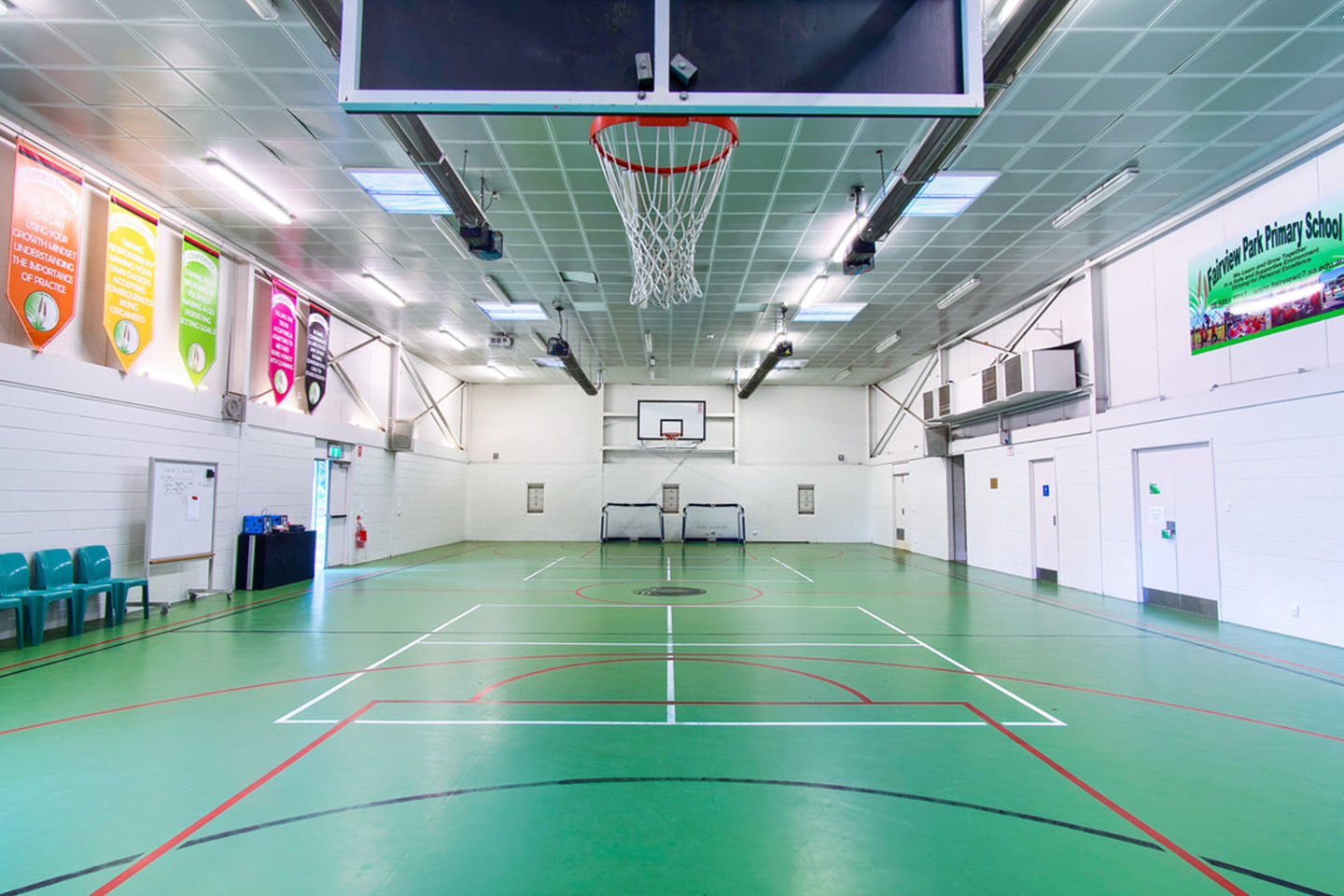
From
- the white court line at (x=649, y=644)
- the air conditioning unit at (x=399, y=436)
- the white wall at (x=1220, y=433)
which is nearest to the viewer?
the white court line at (x=649, y=644)

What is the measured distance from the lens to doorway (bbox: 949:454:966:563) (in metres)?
16.7

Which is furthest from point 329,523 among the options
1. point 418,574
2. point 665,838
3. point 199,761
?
point 665,838

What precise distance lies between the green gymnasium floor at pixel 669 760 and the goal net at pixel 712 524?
48.2 ft

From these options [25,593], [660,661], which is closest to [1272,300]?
[660,661]

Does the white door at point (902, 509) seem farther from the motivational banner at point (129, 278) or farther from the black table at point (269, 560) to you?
the motivational banner at point (129, 278)

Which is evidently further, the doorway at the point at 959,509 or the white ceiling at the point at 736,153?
the doorway at the point at 959,509

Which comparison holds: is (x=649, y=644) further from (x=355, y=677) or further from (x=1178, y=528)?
(x=1178, y=528)

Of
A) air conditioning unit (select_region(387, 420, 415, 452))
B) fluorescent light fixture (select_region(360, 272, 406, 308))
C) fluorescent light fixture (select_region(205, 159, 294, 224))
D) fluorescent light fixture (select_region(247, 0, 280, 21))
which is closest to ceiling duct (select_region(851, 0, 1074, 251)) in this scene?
fluorescent light fixture (select_region(247, 0, 280, 21))

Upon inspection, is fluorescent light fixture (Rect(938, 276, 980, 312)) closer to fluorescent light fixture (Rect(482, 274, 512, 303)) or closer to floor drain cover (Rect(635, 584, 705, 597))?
floor drain cover (Rect(635, 584, 705, 597))

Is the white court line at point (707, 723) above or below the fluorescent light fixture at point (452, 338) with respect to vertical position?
below

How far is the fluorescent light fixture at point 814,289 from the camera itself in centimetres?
1149

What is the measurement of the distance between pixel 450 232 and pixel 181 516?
5.54 m

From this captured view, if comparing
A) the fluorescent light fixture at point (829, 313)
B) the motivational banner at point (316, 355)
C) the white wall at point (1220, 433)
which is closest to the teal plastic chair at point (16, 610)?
the motivational banner at point (316, 355)

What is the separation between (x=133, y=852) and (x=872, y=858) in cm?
337
